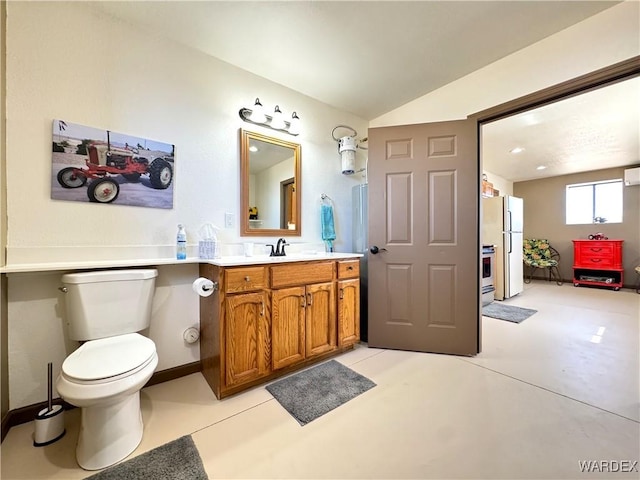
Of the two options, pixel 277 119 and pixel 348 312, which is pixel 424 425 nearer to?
pixel 348 312

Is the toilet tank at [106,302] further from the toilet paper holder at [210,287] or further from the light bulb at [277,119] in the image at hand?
the light bulb at [277,119]

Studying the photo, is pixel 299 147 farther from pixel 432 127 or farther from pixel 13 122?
pixel 13 122

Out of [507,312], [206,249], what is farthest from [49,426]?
A: [507,312]

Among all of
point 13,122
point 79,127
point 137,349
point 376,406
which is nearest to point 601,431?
point 376,406

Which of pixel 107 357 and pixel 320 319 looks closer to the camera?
pixel 107 357

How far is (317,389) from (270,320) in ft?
1.91

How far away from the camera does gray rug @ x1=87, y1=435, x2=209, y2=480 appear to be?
1.13 m

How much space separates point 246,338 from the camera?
174 centimetres

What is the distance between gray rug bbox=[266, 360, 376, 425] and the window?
22.6 ft

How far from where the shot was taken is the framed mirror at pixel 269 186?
2227 mm

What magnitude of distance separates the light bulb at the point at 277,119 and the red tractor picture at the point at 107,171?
1.01 meters

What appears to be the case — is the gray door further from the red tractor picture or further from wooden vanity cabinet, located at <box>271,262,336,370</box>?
the red tractor picture

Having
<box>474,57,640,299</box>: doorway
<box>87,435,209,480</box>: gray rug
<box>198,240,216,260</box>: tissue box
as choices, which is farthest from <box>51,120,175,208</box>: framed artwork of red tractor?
<box>474,57,640,299</box>: doorway

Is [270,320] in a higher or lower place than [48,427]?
higher
